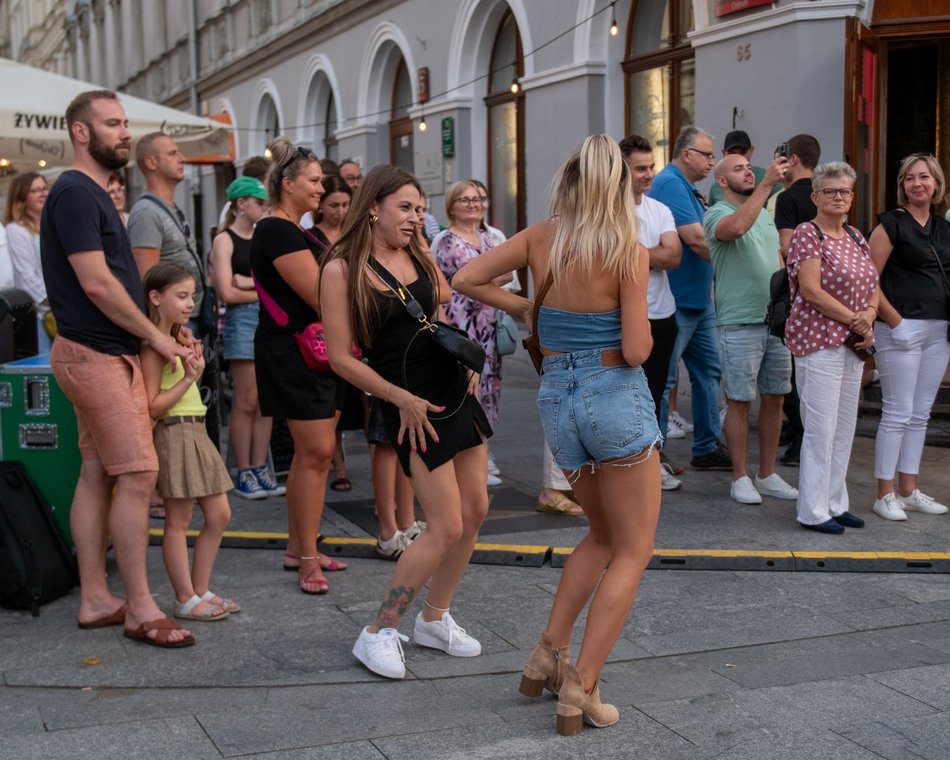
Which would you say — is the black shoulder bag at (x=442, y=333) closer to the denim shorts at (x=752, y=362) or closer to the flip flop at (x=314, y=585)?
the flip flop at (x=314, y=585)

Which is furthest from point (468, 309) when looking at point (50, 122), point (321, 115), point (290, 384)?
point (321, 115)

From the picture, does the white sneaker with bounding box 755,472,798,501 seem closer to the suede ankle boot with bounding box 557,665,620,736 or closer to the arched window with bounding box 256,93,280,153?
the suede ankle boot with bounding box 557,665,620,736

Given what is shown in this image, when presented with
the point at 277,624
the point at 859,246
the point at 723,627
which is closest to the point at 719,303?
the point at 859,246

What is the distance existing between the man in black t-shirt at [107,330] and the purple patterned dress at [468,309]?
2.43 m

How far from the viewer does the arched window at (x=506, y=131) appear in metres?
15.1

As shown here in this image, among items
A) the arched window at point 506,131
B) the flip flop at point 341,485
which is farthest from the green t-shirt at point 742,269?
the arched window at point 506,131

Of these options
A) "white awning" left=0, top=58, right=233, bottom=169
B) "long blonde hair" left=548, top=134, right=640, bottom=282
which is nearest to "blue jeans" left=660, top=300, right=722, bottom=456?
"long blonde hair" left=548, top=134, right=640, bottom=282

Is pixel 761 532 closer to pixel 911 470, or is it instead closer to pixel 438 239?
pixel 911 470

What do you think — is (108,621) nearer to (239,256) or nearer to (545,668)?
(545,668)

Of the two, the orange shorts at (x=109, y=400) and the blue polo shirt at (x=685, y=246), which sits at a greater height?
the blue polo shirt at (x=685, y=246)

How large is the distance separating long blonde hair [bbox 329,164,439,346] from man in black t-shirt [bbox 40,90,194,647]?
883 millimetres

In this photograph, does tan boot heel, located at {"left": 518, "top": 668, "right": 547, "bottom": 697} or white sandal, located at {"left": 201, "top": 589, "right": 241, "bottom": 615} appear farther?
white sandal, located at {"left": 201, "top": 589, "right": 241, "bottom": 615}

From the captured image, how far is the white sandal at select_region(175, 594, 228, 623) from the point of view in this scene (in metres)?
5.33

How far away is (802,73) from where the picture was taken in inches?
391
